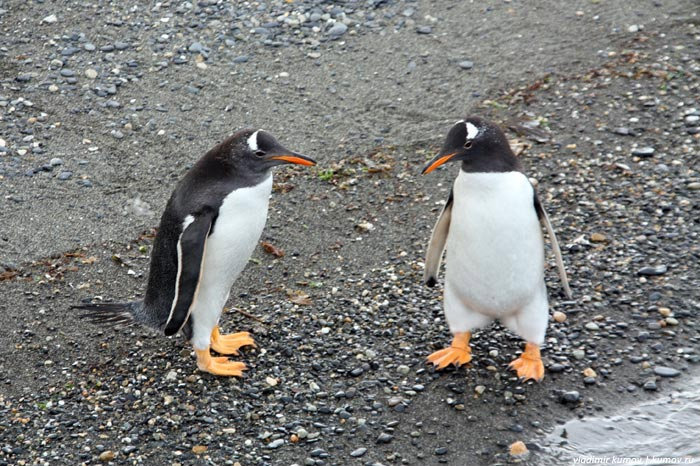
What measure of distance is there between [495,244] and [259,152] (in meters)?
1.27

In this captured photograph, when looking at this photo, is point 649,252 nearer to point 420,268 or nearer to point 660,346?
point 660,346

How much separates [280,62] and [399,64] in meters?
1.02

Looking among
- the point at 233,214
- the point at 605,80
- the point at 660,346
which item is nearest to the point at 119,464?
the point at 233,214

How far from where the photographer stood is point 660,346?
16.9ft

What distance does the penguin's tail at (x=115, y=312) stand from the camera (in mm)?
5113

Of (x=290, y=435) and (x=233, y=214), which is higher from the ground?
(x=233, y=214)

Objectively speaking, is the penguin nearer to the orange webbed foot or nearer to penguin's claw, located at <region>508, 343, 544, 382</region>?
the orange webbed foot

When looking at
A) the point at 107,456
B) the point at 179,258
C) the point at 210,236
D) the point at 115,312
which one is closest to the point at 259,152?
the point at 210,236

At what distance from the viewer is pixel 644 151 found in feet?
22.5

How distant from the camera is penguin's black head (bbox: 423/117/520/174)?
4543 millimetres

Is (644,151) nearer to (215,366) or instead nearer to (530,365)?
(530,365)

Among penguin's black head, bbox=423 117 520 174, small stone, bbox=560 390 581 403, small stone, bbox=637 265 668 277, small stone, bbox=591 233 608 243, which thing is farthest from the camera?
small stone, bbox=591 233 608 243

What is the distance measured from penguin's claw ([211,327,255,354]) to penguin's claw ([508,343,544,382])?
1.44 metres

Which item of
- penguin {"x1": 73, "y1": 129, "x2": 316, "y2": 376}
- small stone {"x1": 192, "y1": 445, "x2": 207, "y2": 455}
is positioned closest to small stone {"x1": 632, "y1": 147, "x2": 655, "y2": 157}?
penguin {"x1": 73, "y1": 129, "x2": 316, "y2": 376}
